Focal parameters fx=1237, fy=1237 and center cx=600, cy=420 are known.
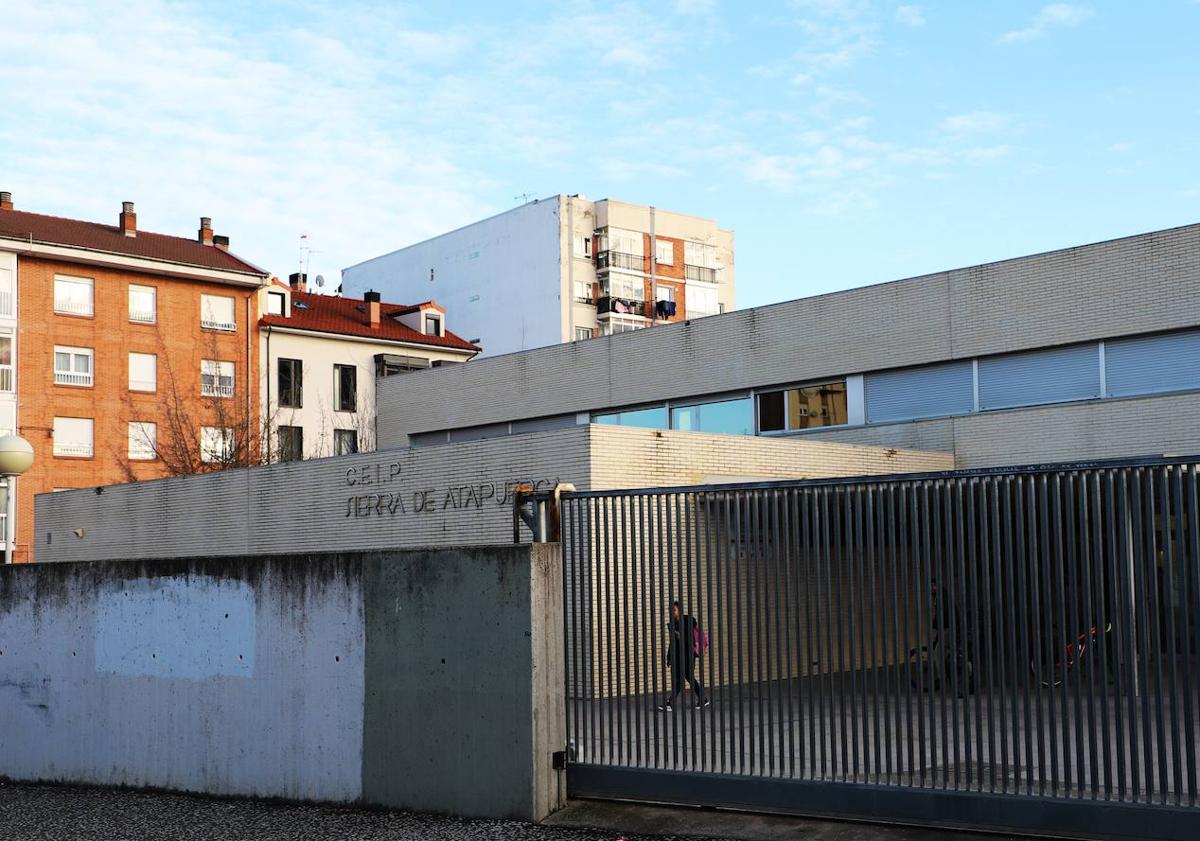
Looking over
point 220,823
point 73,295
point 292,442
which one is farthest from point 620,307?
point 220,823

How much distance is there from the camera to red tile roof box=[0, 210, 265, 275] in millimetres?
46688

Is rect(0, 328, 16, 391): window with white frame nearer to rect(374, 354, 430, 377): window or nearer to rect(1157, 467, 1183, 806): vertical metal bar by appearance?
rect(374, 354, 430, 377): window

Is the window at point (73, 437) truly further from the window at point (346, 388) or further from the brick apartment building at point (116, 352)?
the window at point (346, 388)

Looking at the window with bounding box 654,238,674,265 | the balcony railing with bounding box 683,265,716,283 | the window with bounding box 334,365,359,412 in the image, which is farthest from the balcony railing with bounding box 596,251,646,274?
the window with bounding box 334,365,359,412

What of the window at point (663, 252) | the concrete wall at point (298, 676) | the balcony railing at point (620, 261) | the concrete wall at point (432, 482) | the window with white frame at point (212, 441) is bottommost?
the concrete wall at point (298, 676)

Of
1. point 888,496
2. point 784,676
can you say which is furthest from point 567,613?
point 888,496

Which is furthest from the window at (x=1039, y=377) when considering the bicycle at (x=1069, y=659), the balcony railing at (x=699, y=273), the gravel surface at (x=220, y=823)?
the balcony railing at (x=699, y=273)

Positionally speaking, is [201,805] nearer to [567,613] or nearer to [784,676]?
[567,613]

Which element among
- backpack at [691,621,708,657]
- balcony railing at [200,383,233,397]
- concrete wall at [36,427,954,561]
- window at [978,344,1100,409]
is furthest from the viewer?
balcony railing at [200,383,233,397]

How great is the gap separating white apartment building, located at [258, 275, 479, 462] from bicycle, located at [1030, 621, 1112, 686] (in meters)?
43.4

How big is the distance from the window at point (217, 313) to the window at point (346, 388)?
5027 millimetres

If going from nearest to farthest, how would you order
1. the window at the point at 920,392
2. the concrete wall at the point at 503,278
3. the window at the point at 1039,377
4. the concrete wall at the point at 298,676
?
the concrete wall at the point at 298,676 < the window at the point at 1039,377 < the window at the point at 920,392 < the concrete wall at the point at 503,278

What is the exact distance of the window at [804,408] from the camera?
24.5m

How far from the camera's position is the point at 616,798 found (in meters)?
8.85
